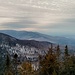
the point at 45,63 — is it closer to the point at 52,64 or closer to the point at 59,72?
the point at 52,64

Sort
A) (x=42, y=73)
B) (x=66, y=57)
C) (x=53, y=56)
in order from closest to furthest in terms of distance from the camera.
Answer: (x=53, y=56), (x=42, y=73), (x=66, y=57)

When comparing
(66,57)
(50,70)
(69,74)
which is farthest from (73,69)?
(66,57)

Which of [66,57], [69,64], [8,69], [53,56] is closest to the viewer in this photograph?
[53,56]

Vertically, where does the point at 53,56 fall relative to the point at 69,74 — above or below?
above

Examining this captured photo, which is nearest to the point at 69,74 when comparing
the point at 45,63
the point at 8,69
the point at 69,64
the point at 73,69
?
the point at 73,69

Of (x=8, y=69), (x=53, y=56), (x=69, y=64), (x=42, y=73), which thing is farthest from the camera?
(x=69, y=64)

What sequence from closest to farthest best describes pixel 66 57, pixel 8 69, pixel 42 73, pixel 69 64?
pixel 42 73
pixel 8 69
pixel 69 64
pixel 66 57

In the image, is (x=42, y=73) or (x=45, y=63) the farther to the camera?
(x=42, y=73)

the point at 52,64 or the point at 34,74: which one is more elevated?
the point at 52,64

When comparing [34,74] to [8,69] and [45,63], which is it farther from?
[45,63]
